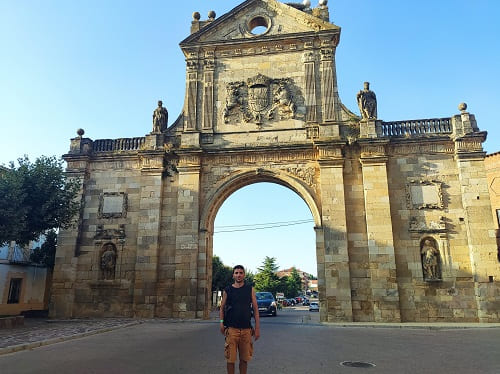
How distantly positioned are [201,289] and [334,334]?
23.1ft

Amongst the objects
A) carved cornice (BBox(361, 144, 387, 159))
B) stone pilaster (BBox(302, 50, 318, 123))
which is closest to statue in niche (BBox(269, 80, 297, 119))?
stone pilaster (BBox(302, 50, 318, 123))

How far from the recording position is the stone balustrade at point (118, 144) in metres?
19.2

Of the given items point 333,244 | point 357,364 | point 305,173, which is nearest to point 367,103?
point 305,173

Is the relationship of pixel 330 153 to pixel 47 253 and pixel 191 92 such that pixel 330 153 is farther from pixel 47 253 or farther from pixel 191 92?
pixel 47 253

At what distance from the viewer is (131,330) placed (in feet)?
40.2

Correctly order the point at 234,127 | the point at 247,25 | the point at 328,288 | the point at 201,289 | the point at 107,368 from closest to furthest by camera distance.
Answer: the point at 107,368 → the point at 328,288 → the point at 201,289 → the point at 234,127 → the point at 247,25

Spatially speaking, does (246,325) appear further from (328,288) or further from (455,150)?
(455,150)

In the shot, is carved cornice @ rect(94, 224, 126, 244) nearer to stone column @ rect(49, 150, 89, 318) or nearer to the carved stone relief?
stone column @ rect(49, 150, 89, 318)

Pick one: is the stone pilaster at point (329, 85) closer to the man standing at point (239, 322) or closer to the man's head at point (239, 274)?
the man's head at point (239, 274)

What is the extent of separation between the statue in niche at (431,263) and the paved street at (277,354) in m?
4.29

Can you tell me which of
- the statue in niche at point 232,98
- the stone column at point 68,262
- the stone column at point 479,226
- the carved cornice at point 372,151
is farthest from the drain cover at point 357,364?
the stone column at point 68,262

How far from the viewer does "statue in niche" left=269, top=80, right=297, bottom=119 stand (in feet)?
59.8

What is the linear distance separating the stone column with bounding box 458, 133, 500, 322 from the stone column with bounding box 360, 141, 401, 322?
2978 millimetres

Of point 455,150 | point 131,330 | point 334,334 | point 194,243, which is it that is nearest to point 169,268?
→ point 194,243
